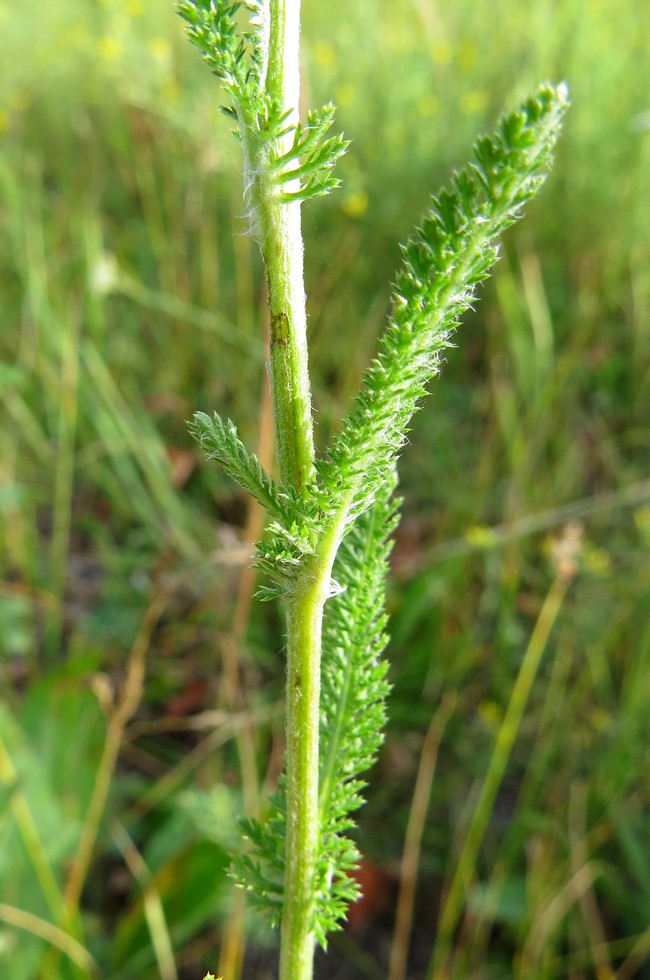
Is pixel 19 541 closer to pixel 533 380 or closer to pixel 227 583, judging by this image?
pixel 227 583

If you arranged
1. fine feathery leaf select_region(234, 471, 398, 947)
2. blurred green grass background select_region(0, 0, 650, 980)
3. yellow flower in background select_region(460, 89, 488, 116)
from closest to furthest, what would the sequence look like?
fine feathery leaf select_region(234, 471, 398, 947) → blurred green grass background select_region(0, 0, 650, 980) → yellow flower in background select_region(460, 89, 488, 116)

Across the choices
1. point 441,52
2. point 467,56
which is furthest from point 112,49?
point 467,56

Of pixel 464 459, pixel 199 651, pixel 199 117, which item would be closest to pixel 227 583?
pixel 199 651

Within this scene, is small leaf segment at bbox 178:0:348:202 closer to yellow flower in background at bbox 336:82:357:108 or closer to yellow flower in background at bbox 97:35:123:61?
yellow flower in background at bbox 97:35:123:61

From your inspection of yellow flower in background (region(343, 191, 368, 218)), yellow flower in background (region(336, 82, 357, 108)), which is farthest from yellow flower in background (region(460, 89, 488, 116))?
yellow flower in background (region(343, 191, 368, 218))

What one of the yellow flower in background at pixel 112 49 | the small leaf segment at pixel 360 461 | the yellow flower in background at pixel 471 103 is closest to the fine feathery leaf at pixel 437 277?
the small leaf segment at pixel 360 461

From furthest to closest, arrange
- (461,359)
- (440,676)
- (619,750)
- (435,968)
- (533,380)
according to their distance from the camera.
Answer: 1. (461,359)
2. (533,380)
3. (440,676)
4. (619,750)
5. (435,968)

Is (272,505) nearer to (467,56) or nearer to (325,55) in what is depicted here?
(467,56)
